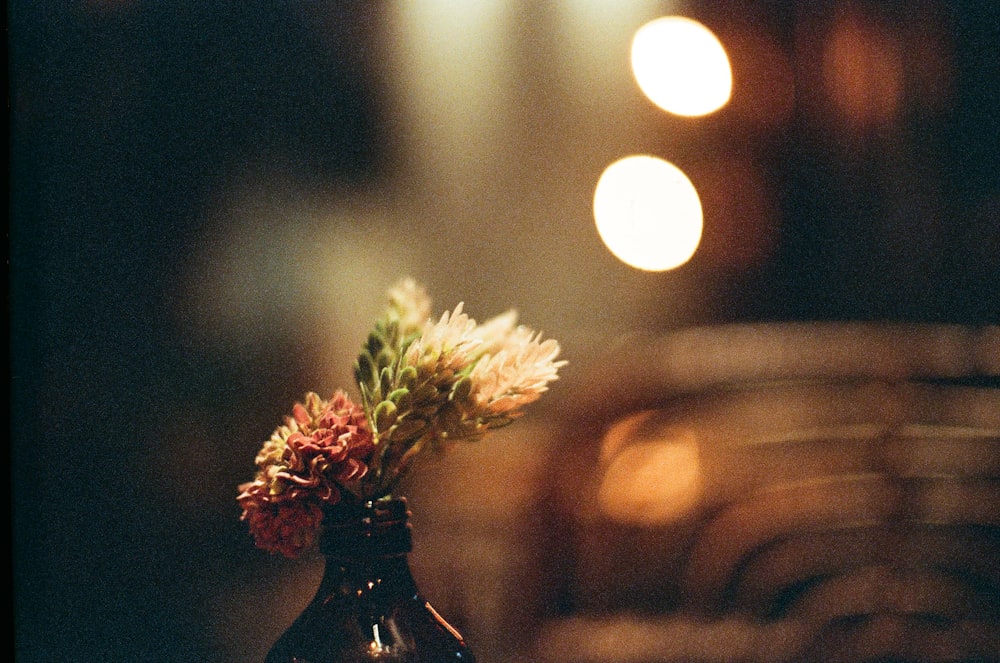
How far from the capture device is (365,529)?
0.68 m

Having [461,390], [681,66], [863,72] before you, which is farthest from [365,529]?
[863,72]

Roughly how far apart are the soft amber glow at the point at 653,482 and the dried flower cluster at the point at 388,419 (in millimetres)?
553

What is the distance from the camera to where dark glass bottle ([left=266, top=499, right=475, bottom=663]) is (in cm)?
67

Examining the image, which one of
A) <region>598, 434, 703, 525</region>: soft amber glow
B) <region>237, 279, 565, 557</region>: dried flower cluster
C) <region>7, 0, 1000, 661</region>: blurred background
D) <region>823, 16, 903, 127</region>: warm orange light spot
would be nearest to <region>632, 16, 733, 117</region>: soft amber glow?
<region>7, 0, 1000, 661</region>: blurred background

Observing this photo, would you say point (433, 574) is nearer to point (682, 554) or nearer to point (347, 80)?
point (682, 554)

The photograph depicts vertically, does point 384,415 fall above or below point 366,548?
above

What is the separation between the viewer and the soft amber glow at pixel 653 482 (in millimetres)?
1250

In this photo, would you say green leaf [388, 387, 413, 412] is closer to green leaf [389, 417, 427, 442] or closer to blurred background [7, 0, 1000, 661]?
green leaf [389, 417, 427, 442]

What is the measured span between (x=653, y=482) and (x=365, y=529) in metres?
0.67

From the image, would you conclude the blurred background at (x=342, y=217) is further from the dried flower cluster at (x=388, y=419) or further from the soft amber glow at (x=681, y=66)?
the dried flower cluster at (x=388, y=419)

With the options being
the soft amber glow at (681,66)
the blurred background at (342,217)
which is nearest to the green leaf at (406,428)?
the blurred background at (342,217)

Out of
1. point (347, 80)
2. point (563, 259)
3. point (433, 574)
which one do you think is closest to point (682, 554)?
point (433, 574)

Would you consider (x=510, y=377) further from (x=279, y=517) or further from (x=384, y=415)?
(x=279, y=517)

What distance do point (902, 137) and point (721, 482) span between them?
579 millimetres
